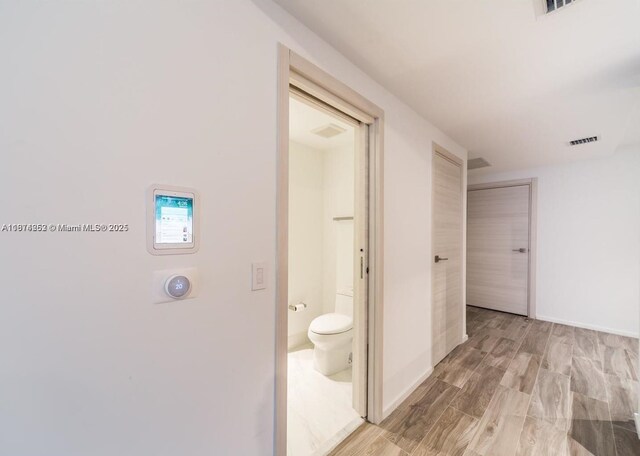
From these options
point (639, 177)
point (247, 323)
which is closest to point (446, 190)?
point (247, 323)

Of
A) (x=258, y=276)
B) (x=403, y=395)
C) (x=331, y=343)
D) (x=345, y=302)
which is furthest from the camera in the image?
(x=345, y=302)

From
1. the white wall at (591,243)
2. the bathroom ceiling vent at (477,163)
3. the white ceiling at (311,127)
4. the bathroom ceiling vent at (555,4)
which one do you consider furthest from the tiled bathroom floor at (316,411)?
the white wall at (591,243)

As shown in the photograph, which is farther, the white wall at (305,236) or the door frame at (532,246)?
the door frame at (532,246)

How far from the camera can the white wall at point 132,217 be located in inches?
25.4

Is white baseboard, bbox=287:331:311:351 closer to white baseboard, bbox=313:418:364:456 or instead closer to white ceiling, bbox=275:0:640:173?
white baseboard, bbox=313:418:364:456

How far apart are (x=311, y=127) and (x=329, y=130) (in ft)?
0.60

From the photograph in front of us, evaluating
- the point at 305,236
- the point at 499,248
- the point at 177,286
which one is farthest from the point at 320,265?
the point at 499,248

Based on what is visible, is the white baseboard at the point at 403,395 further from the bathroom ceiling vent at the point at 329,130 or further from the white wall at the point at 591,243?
the white wall at the point at 591,243

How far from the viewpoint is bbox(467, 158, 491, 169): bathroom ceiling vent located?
11.3ft

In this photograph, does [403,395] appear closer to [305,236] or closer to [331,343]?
[331,343]

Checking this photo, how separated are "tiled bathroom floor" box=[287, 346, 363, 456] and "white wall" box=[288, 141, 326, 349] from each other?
622mm

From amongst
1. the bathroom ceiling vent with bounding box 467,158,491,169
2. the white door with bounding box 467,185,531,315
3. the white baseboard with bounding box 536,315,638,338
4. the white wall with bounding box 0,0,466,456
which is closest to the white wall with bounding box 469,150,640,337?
the white baseboard with bounding box 536,315,638,338

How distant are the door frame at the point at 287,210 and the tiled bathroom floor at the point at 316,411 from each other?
214 millimetres

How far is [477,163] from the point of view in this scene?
3568 mm
